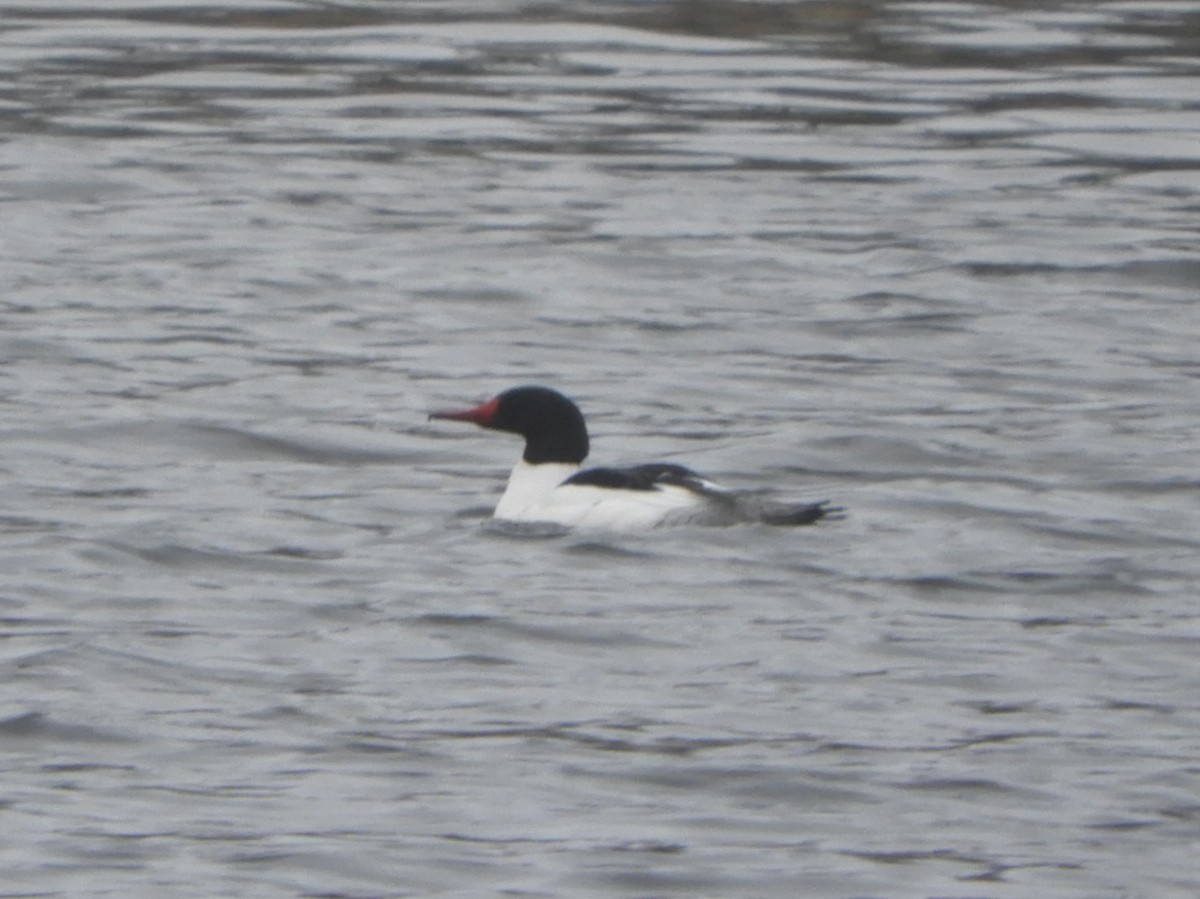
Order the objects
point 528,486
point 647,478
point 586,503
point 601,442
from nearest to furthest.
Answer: point 647,478 → point 586,503 → point 528,486 → point 601,442

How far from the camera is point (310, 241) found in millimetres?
18906

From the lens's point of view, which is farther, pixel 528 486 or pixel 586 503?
pixel 528 486

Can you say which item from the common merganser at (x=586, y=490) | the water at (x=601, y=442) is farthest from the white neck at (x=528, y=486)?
the water at (x=601, y=442)

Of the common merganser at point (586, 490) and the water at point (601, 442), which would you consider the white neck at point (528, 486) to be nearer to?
the common merganser at point (586, 490)

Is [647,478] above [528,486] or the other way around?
above

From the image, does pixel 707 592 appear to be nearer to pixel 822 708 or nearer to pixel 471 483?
pixel 822 708

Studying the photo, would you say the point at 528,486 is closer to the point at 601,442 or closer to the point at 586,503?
the point at 586,503

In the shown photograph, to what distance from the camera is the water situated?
893cm

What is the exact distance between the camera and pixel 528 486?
12805 mm

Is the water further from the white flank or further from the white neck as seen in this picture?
the white neck

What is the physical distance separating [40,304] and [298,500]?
14.3 feet

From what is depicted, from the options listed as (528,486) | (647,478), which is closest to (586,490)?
(647,478)

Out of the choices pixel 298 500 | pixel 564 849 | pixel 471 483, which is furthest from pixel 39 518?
pixel 564 849

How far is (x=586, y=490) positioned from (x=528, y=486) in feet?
1.20
